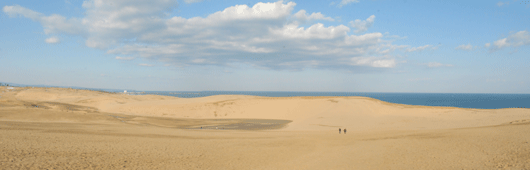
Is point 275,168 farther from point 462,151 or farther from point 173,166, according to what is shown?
point 462,151

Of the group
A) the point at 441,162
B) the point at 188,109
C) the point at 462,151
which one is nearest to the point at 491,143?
the point at 462,151

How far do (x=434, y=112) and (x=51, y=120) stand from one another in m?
49.7

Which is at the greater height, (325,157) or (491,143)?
(491,143)

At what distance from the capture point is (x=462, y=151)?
1532cm

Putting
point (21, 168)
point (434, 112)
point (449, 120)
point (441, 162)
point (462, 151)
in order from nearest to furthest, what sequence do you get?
1. point (21, 168)
2. point (441, 162)
3. point (462, 151)
4. point (449, 120)
5. point (434, 112)

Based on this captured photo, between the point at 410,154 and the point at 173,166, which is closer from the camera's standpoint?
the point at 173,166

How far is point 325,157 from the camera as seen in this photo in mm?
16281

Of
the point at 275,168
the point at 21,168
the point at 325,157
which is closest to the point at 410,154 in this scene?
the point at 325,157

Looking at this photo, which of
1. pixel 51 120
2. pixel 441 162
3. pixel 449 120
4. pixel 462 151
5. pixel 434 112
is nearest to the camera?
pixel 441 162

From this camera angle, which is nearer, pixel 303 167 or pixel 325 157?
pixel 303 167

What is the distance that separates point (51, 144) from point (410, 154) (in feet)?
69.8

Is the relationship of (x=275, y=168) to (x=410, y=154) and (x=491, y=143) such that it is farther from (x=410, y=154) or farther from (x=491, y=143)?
(x=491, y=143)

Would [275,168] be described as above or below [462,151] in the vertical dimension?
below

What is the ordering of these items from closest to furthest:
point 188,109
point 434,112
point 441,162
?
1. point 441,162
2. point 434,112
3. point 188,109
